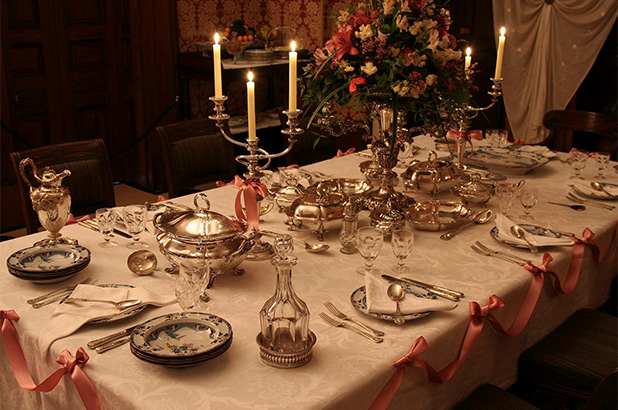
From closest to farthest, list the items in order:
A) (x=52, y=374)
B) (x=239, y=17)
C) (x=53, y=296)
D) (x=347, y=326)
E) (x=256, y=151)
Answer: (x=52, y=374) < (x=347, y=326) < (x=53, y=296) < (x=256, y=151) < (x=239, y=17)

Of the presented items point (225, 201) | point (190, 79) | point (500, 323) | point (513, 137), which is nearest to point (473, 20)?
point (513, 137)

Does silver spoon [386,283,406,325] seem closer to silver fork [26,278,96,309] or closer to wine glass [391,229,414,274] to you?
wine glass [391,229,414,274]

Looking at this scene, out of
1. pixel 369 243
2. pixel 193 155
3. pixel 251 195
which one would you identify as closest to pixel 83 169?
pixel 193 155

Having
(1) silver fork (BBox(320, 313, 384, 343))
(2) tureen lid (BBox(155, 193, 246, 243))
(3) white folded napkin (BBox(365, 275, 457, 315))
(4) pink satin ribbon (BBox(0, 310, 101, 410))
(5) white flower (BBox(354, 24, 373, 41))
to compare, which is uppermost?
(5) white flower (BBox(354, 24, 373, 41))

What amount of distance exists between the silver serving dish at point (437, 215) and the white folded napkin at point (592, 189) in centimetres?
54

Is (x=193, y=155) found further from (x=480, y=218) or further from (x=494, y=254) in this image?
(x=494, y=254)

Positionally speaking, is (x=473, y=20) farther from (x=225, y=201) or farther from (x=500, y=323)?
(x=500, y=323)

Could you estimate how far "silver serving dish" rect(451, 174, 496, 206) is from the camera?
2.46 meters

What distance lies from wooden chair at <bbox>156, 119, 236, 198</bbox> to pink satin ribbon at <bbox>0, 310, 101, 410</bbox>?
1364 millimetres

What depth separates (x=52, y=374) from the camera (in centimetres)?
145

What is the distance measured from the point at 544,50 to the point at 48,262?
4130 millimetres

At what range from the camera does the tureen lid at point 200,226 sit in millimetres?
1759

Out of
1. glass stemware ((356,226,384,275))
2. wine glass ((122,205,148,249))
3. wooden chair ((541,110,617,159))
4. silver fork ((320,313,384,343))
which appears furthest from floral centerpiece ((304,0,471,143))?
wooden chair ((541,110,617,159))

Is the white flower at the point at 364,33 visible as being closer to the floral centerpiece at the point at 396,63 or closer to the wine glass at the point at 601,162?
the floral centerpiece at the point at 396,63
